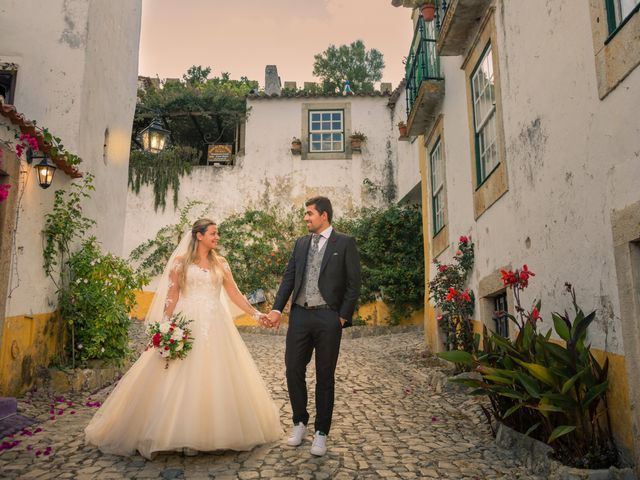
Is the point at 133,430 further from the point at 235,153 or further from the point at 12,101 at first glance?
the point at 235,153

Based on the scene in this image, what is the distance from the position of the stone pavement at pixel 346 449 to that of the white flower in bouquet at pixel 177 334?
2.78 ft

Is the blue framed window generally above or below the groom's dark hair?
above

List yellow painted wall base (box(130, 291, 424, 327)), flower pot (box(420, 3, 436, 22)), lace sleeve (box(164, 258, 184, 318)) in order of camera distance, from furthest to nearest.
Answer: yellow painted wall base (box(130, 291, 424, 327)) → flower pot (box(420, 3, 436, 22)) → lace sleeve (box(164, 258, 184, 318))

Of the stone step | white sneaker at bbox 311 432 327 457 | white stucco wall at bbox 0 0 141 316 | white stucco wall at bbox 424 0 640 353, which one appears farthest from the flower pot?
the stone step

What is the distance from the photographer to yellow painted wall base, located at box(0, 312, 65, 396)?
527 cm

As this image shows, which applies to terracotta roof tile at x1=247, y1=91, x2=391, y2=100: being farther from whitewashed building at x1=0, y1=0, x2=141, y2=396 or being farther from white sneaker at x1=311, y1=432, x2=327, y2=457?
white sneaker at x1=311, y1=432, x2=327, y2=457

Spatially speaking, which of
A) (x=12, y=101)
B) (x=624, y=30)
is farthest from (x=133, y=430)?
(x=12, y=101)

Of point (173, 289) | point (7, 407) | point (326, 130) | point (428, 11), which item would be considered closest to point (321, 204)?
point (173, 289)

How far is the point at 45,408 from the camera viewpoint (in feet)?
17.3

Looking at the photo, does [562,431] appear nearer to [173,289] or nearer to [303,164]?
[173,289]

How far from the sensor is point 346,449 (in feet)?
13.1

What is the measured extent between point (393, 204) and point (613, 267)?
1210cm

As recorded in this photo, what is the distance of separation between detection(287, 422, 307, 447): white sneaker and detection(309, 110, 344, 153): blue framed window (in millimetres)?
12387

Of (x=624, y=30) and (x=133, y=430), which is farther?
(x=133, y=430)
